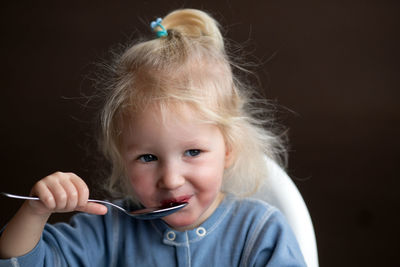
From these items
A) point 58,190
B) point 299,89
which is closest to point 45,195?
point 58,190

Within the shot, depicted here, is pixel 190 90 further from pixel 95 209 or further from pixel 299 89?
pixel 299 89

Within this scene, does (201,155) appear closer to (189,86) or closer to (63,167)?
(189,86)

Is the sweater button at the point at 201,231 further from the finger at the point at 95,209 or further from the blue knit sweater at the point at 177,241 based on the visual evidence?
the finger at the point at 95,209

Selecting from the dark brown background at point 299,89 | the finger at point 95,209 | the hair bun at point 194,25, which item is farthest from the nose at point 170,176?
the dark brown background at point 299,89

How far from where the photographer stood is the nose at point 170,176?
765 mm

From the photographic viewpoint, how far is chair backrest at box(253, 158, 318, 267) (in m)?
0.90

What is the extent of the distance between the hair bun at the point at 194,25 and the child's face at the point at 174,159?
0.61 ft

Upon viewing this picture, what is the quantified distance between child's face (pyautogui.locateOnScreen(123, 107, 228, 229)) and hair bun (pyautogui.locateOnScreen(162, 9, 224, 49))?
0.19 metres

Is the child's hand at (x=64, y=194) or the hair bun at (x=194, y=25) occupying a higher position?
the hair bun at (x=194, y=25)

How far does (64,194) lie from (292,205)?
1.39 feet

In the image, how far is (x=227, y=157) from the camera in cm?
90

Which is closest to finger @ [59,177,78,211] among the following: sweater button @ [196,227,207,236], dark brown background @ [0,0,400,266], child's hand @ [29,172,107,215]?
child's hand @ [29,172,107,215]

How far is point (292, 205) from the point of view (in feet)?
3.08

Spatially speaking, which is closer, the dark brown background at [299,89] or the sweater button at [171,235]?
A: the sweater button at [171,235]
